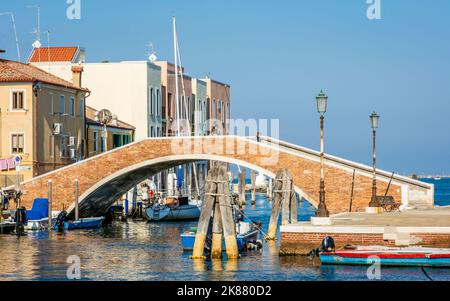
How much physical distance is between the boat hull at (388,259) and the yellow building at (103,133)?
31.0 m

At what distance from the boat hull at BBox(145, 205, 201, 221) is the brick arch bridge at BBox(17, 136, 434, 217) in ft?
9.75

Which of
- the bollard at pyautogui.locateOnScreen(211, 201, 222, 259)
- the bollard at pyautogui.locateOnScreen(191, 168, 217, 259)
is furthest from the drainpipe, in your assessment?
the bollard at pyautogui.locateOnScreen(211, 201, 222, 259)

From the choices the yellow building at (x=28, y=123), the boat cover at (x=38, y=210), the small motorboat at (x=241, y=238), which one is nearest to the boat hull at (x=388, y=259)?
the small motorboat at (x=241, y=238)

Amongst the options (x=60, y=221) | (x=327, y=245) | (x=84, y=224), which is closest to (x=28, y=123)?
(x=84, y=224)

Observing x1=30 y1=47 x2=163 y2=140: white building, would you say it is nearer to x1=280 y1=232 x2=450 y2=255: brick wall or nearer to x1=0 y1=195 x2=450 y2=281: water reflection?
x1=0 y1=195 x2=450 y2=281: water reflection

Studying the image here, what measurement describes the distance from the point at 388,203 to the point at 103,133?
75.7ft

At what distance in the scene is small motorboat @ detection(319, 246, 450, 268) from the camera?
26250 millimetres

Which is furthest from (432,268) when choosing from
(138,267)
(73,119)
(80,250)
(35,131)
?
(73,119)

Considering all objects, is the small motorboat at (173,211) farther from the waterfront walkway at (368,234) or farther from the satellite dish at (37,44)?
the waterfront walkway at (368,234)

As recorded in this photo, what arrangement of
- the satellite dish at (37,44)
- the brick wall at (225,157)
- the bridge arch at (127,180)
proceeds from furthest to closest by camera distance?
1. the satellite dish at (37,44)
2. the bridge arch at (127,180)
3. the brick wall at (225,157)

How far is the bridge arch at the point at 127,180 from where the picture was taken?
46.8m

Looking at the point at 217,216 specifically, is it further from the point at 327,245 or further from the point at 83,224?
the point at 83,224

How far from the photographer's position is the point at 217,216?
99.1 feet
